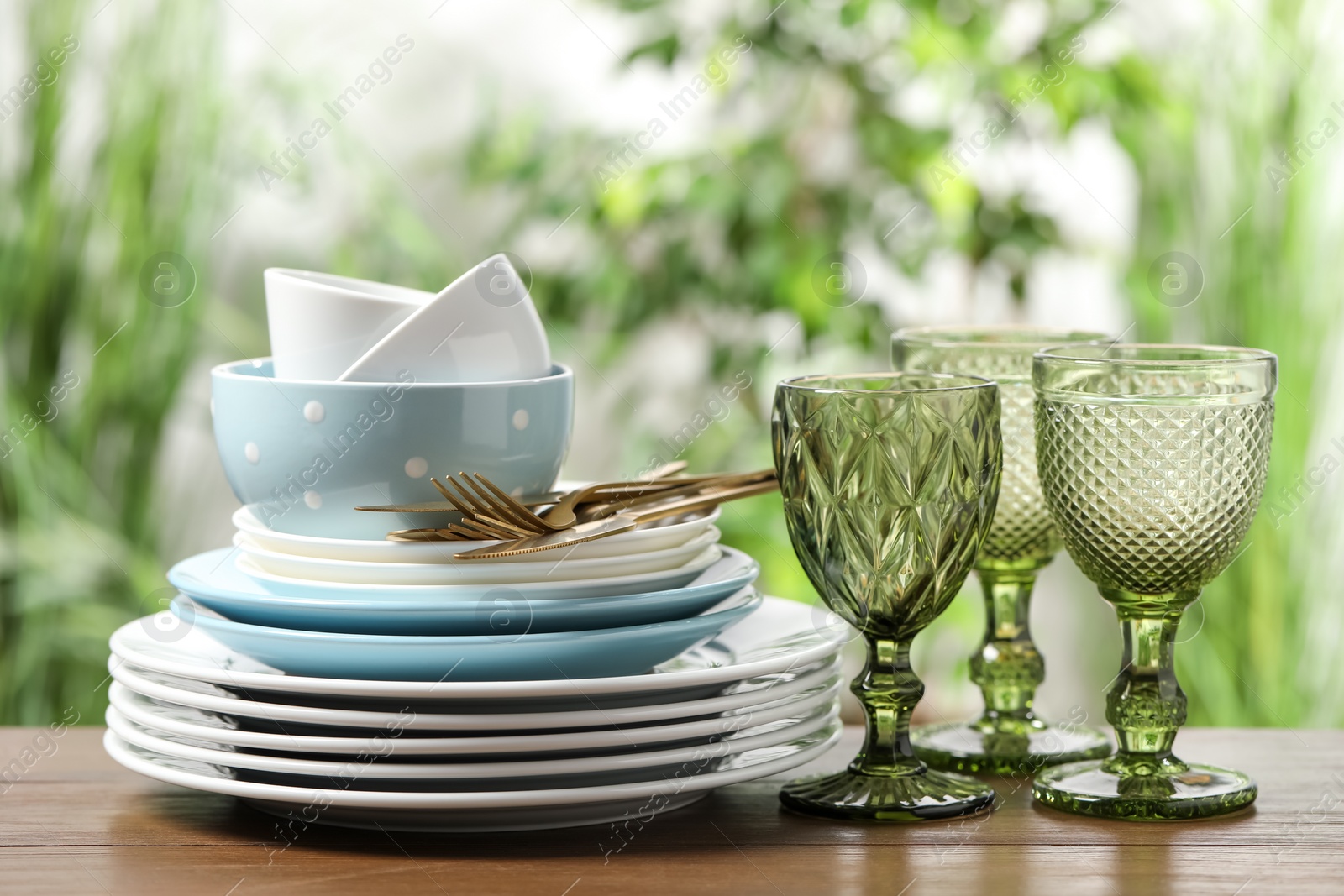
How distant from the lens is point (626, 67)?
1722mm

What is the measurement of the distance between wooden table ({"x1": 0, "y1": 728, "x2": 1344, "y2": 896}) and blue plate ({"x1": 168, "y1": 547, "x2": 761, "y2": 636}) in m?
0.10

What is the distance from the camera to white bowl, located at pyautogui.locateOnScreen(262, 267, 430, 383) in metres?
0.73

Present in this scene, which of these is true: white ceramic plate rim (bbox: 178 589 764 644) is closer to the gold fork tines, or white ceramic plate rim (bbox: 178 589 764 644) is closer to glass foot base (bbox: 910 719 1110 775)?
the gold fork tines

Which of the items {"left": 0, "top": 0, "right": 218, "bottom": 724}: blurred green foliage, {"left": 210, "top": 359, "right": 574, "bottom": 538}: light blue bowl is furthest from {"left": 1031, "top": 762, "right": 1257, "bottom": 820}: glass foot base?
{"left": 0, "top": 0, "right": 218, "bottom": 724}: blurred green foliage

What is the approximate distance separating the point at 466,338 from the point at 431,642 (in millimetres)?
173

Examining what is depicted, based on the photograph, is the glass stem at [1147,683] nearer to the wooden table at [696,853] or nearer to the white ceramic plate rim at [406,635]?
the wooden table at [696,853]

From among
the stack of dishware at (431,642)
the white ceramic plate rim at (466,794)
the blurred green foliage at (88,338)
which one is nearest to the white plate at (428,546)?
the stack of dishware at (431,642)

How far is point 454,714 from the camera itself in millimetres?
638

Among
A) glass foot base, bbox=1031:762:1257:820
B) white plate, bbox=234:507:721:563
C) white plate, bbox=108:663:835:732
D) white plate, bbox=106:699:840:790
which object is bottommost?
glass foot base, bbox=1031:762:1257:820

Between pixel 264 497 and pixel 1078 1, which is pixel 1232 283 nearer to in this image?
pixel 1078 1

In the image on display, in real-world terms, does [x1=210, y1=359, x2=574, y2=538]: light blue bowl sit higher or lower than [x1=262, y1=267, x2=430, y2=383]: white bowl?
lower

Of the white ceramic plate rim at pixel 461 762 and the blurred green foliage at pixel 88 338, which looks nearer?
the white ceramic plate rim at pixel 461 762

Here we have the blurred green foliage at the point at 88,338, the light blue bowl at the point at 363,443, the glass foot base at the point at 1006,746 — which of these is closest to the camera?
the light blue bowl at the point at 363,443

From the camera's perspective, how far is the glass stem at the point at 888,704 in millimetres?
693
